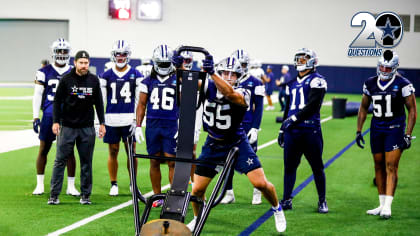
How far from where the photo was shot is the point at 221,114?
5.83 meters

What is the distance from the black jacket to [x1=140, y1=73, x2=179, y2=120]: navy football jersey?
73 centimetres

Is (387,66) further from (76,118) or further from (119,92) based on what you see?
(76,118)

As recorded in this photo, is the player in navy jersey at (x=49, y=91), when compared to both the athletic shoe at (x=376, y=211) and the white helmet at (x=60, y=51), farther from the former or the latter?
the athletic shoe at (x=376, y=211)

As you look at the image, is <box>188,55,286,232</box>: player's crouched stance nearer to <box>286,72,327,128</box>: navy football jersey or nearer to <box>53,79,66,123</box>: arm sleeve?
<box>286,72,327,128</box>: navy football jersey

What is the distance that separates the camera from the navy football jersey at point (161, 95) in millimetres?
7488

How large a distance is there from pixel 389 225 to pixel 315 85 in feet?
6.29

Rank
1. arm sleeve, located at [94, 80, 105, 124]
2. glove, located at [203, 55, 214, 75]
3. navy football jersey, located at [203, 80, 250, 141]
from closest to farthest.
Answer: glove, located at [203, 55, 214, 75], navy football jersey, located at [203, 80, 250, 141], arm sleeve, located at [94, 80, 105, 124]

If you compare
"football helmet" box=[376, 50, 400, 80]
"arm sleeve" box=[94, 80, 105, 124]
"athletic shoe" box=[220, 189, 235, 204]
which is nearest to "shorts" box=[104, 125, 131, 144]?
"arm sleeve" box=[94, 80, 105, 124]

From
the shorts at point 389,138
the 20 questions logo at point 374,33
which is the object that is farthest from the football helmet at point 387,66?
the 20 questions logo at point 374,33

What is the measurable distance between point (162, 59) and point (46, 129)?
2.12 meters

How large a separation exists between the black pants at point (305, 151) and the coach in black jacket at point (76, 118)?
2.60 meters

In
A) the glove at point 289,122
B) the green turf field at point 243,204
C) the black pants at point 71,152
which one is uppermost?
the glove at point 289,122

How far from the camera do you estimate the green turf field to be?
6723mm

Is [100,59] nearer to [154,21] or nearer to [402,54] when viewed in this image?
[154,21]
